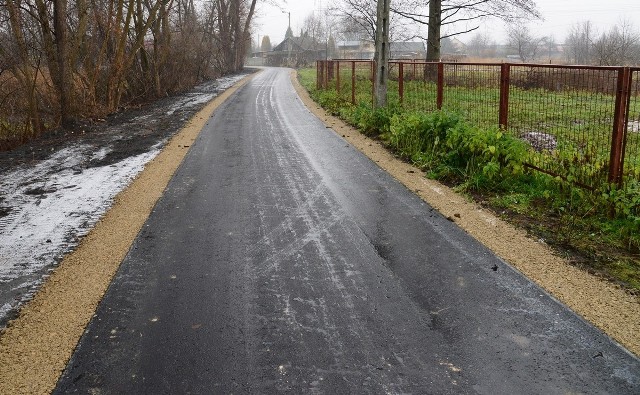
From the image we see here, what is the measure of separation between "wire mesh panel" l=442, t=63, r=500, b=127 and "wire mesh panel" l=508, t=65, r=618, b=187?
37cm

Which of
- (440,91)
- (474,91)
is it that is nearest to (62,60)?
(440,91)

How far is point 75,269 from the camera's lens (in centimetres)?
460

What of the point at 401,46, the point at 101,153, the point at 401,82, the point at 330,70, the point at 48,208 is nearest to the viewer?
the point at 48,208

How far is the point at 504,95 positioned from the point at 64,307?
6702mm

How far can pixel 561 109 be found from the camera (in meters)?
7.11

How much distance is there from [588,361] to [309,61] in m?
91.0

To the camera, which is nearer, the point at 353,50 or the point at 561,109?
the point at 561,109

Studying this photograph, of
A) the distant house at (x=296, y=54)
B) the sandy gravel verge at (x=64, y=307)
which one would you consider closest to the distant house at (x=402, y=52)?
the distant house at (x=296, y=54)

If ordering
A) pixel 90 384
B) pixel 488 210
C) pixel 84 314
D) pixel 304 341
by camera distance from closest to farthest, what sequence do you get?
pixel 90 384 < pixel 304 341 < pixel 84 314 < pixel 488 210

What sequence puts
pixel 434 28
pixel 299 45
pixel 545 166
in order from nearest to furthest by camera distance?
pixel 545 166 → pixel 434 28 → pixel 299 45

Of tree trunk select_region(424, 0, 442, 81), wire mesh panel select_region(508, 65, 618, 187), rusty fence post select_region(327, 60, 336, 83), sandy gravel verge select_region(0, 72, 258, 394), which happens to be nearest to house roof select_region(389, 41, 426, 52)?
tree trunk select_region(424, 0, 442, 81)

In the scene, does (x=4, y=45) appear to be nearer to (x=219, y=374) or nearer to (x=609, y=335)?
(x=219, y=374)

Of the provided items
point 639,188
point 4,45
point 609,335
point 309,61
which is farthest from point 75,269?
point 309,61

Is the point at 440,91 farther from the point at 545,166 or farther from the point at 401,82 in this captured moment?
the point at 545,166
